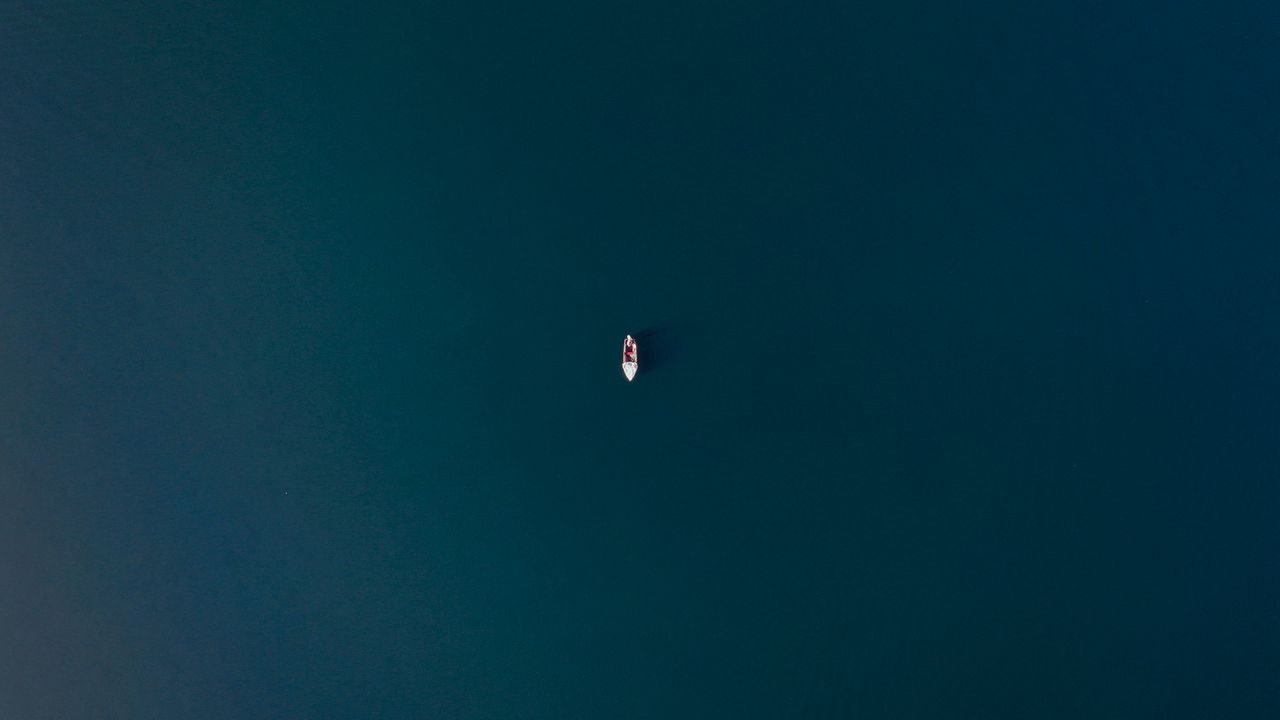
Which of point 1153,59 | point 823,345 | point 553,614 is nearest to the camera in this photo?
point 1153,59

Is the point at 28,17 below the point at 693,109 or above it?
above

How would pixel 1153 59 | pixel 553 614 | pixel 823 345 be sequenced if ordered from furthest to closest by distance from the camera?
pixel 553 614, pixel 823 345, pixel 1153 59

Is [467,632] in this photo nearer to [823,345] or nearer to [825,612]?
[825,612]

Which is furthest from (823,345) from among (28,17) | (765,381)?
(28,17)
